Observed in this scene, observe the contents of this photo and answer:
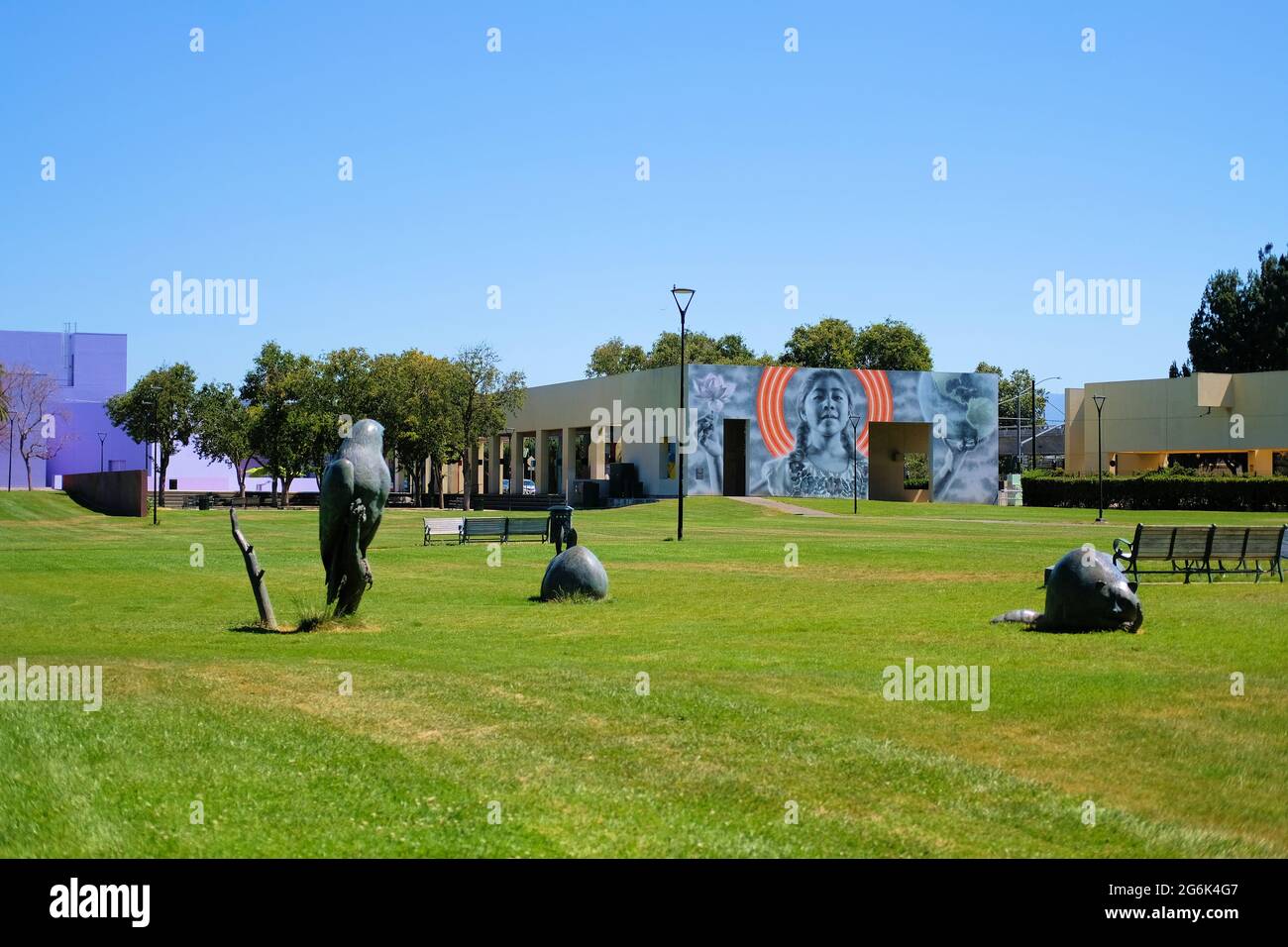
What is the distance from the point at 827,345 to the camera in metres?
107

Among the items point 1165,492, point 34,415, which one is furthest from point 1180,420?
point 34,415

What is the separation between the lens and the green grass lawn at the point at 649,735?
6.41m

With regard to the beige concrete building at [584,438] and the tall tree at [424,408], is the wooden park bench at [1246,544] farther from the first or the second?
the tall tree at [424,408]

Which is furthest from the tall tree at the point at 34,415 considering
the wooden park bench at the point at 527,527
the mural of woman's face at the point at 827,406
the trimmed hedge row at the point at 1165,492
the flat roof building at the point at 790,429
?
the trimmed hedge row at the point at 1165,492

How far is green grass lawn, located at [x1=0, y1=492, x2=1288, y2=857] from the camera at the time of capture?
6414 mm

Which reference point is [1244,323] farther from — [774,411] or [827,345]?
[774,411]

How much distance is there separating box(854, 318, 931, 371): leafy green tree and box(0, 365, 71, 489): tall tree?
6280 cm

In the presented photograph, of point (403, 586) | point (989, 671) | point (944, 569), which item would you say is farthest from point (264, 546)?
point (989, 671)

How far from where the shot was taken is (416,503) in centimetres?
8225

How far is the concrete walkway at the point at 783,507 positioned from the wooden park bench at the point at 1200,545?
34145 mm

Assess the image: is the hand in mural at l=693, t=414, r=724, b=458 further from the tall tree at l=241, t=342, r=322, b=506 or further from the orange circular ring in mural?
the tall tree at l=241, t=342, r=322, b=506

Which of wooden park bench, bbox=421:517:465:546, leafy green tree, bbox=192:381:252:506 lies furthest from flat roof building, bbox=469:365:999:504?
wooden park bench, bbox=421:517:465:546
